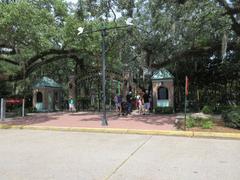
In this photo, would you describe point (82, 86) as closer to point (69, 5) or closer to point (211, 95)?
point (69, 5)

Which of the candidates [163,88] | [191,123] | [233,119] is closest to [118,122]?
[191,123]

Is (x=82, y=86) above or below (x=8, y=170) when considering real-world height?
above

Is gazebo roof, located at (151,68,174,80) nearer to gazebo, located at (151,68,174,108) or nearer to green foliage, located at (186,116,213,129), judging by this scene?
gazebo, located at (151,68,174,108)

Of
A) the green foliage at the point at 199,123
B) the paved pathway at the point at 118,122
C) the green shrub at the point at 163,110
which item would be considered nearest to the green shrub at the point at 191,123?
the green foliage at the point at 199,123

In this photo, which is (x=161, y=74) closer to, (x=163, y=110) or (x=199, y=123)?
(x=163, y=110)

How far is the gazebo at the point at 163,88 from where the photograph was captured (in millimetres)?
24328

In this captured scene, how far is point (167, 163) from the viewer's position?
27.4 feet

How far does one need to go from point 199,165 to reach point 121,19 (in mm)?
15229

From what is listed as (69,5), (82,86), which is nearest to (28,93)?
(82,86)

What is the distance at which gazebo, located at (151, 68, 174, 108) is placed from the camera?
24.3m

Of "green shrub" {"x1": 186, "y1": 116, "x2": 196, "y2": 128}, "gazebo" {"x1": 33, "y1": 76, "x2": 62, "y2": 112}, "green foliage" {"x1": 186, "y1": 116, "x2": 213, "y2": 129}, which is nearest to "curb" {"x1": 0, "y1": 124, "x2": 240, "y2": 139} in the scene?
"green foliage" {"x1": 186, "y1": 116, "x2": 213, "y2": 129}

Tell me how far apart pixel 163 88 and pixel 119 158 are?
1626cm

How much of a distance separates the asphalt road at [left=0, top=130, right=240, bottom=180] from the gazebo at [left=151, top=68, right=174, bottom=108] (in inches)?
454

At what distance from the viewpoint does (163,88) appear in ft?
81.3
